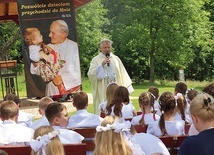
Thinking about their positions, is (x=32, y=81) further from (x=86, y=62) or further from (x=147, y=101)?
(x=86, y=62)

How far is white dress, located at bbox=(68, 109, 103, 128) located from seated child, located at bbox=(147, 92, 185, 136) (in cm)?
79

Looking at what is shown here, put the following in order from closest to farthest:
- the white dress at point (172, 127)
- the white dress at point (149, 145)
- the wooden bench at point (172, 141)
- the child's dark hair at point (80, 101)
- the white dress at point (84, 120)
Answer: the white dress at point (149, 145)
the wooden bench at point (172, 141)
the white dress at point (172, 127)
the white dress at point (84, 120)
the child's dark hair at point (80, 101)

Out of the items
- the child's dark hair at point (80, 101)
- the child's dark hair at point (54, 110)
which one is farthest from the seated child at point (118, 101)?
the child's dark hair at point (54, 110)

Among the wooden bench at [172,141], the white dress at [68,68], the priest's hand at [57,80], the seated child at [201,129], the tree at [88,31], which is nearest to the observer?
the seated child at [201,129]

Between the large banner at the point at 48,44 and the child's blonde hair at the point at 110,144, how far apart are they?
37.1 ft

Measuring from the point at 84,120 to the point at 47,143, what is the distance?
2.63m

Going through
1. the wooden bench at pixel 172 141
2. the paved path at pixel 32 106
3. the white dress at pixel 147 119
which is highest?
the white dress at pixel 147 119

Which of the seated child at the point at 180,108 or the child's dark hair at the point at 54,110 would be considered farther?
the seated child at the point at 180,108

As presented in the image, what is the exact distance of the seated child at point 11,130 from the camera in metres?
6.06

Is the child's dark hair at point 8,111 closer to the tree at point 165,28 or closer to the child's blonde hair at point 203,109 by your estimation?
the child's blonde hair at point 203,109

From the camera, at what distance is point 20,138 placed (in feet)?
20.0

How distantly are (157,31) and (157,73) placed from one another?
7.72m

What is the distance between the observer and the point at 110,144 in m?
4.05

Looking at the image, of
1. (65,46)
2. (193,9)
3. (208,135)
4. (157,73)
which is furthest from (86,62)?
(208,135)
